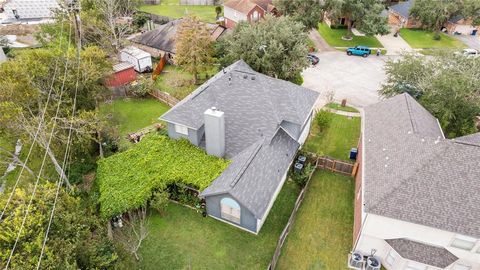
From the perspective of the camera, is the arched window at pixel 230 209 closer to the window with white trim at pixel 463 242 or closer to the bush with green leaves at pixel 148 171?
the bush with green leaves at pixel 148 171

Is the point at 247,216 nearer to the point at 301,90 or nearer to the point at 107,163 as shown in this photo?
the point at 107,163

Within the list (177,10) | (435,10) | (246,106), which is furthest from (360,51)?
(177,10)

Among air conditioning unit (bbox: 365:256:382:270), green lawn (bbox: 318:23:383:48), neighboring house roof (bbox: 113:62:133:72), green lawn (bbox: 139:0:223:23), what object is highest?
green lawn (bbox: 139:0:223:23)

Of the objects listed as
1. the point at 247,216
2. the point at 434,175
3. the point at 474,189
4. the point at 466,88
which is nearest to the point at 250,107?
the point at 247,216

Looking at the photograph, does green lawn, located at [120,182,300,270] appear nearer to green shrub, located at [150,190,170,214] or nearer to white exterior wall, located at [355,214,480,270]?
green shrub, located at [150,190,170,214]

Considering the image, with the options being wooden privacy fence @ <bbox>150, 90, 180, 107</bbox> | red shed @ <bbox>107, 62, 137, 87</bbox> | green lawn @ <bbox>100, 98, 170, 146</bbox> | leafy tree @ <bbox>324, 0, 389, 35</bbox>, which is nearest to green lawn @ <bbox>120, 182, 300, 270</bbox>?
green lawn @ <bbox>100, 98, 170, 146</bbox>

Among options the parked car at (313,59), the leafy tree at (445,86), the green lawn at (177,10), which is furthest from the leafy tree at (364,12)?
the green lawn at (177,10)
